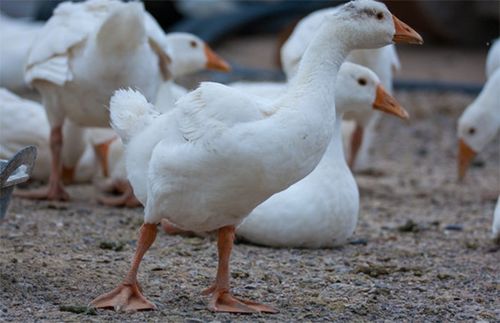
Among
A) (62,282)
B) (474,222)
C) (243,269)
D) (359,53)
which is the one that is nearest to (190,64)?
(359,53)

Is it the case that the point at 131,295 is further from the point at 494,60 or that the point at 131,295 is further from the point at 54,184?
the point at 494,60

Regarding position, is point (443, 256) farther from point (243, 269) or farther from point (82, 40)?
point (82, 40)

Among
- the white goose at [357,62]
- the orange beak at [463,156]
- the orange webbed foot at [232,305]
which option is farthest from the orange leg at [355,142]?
the orange webbed foot at [232,305]

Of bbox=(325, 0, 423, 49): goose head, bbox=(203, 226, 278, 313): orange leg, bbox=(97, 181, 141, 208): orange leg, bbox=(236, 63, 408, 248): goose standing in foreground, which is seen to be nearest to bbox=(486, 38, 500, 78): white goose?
bbox=(236, 63, 408, 248): goose standing in foreground

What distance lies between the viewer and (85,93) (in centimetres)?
719

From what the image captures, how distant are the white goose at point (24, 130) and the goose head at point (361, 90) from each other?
2.41 m

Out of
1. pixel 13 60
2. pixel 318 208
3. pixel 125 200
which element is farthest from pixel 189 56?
pixel 13 60

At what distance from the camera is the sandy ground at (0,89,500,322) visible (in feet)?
16.1

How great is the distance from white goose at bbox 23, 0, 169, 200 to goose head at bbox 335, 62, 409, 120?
1318 millimetres

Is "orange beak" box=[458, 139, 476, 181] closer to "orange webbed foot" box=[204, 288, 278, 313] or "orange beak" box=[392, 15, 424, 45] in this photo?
"orange beak" box=[392, 15, 424, 45]

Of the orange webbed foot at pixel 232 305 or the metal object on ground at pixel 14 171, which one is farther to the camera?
the metal object on ground at pixel 14 171

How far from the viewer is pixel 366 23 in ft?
15.8

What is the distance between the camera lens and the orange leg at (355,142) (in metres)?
8.66

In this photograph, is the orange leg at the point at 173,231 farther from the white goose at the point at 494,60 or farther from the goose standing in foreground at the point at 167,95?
the white goose at the point at 494,60
